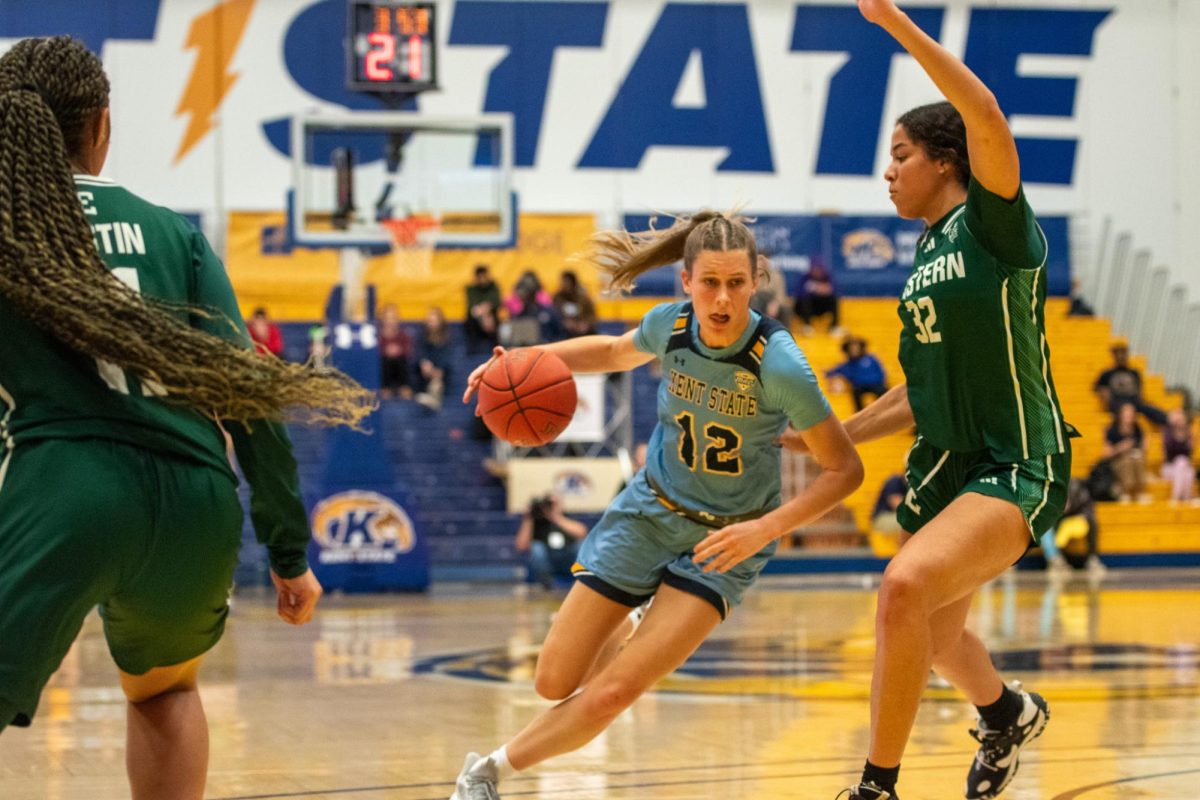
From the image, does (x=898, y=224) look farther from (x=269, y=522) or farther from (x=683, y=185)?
(x=269, y=522)

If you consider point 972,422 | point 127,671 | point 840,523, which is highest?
point 972,422

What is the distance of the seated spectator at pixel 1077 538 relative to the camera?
59.1 ft

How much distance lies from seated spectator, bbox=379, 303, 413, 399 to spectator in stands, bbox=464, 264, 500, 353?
3.06ft

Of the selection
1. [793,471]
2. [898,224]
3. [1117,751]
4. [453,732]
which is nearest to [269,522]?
[453,732]

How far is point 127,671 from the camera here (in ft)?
11.0

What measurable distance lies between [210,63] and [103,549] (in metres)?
23.5

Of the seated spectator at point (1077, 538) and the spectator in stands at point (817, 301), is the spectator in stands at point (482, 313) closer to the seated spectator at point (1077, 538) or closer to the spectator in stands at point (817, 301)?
the spectator in stands at point (817, 301)

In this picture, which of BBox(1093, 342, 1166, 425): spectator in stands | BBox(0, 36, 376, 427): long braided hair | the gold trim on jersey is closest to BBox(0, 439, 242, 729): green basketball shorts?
BBox(0, 36, 376, 427): long braided hair

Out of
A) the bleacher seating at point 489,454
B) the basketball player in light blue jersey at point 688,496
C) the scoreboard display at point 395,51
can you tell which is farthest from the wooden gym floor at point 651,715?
the bleacher seating at point 489,454

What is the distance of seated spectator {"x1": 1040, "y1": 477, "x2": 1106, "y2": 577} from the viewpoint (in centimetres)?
1802

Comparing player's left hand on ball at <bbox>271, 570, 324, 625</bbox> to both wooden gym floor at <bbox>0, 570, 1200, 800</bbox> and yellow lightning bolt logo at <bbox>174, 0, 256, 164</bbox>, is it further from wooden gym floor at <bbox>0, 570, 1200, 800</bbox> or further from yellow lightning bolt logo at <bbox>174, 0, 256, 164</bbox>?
yellow lightning bolt logo at <bbox>174, 0, 256, 164</bbox>

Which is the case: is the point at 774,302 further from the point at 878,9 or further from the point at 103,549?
the point at 103,549

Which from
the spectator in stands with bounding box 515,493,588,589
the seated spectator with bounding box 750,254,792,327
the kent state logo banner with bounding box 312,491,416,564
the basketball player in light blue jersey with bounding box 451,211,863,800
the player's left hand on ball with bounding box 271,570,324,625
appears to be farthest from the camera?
the seated spectator with bounding box 750,254,792,327

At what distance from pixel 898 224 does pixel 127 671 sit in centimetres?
2249
